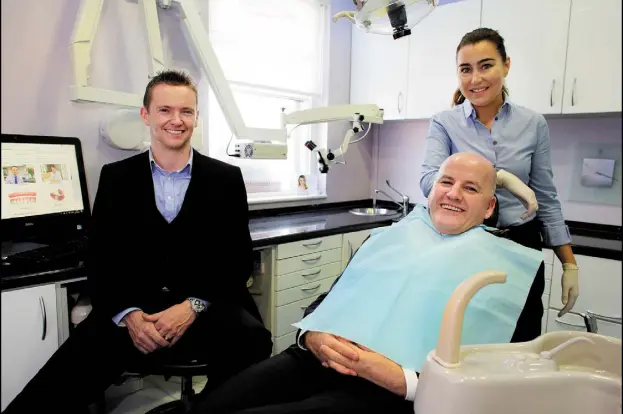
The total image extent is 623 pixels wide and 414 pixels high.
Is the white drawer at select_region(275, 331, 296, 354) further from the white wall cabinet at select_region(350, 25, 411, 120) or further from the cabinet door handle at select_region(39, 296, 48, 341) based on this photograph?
the white wall cabinet at select_region(350, 25, 411, 120)

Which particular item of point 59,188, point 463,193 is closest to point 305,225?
point 59,188

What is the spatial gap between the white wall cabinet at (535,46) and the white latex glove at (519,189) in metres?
1.36

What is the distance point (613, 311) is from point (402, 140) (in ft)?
10.5

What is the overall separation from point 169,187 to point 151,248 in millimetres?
250

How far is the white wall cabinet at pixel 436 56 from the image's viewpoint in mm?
2766

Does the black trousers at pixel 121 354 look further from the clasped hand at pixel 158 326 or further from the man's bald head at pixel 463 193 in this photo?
the man's bald head at pixel 463 193

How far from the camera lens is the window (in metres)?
2.70

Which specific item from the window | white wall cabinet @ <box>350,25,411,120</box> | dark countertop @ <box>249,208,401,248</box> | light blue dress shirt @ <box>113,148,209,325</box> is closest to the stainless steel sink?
dark countertop @ <box>249,208,401,248</box>

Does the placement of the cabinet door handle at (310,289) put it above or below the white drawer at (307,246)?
below

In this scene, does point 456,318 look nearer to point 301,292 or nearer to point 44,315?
point 44,315

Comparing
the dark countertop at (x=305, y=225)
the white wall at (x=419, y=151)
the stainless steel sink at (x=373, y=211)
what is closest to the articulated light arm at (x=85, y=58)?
the dark countertop at (x=305, y=225)

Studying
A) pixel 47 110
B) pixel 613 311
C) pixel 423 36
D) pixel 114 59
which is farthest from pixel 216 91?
pixel 613 311

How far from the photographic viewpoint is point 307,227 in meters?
2.50

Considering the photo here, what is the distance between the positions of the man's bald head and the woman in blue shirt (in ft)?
0.49
